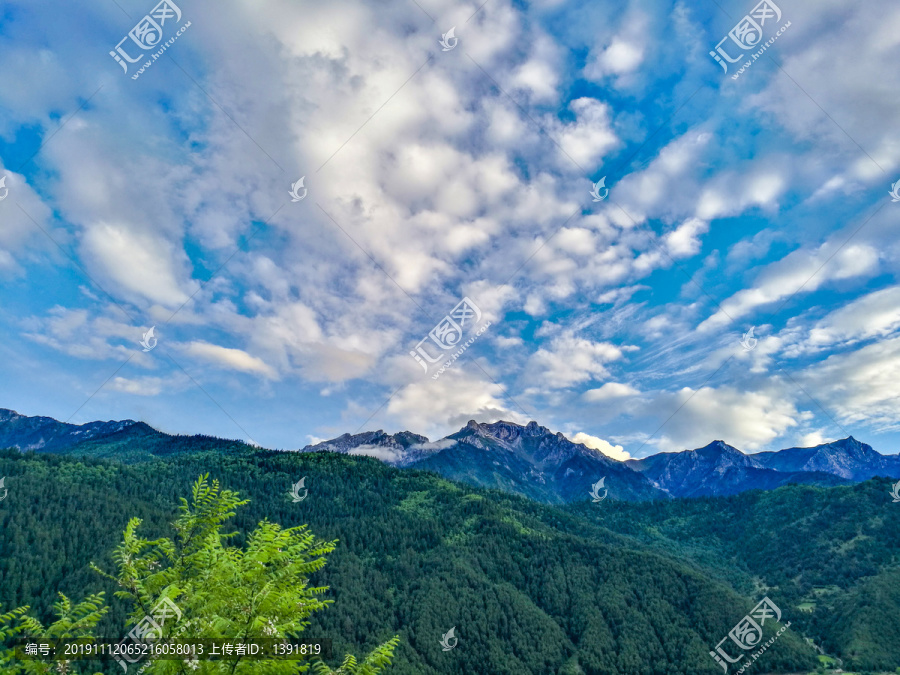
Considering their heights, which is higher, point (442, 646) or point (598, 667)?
point (442, 646)

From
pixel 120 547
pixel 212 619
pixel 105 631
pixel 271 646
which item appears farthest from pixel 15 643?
pixel 105 631

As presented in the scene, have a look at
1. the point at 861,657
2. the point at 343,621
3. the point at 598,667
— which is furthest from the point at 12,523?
the point at 861,657

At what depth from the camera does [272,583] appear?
36.0 feet

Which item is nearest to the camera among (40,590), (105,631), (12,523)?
(105,631)

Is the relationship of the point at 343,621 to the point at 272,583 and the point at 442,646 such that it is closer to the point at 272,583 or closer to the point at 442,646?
the point at 442,646

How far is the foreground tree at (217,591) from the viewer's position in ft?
33.9

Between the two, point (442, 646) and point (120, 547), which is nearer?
point (120, 547)

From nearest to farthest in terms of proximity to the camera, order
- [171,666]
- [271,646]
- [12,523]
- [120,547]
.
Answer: [171,666]
[271,646]
[120,547]
[12,523]

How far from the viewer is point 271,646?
10836 millimetres

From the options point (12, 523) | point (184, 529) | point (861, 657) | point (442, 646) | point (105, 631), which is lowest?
point (861, 657)

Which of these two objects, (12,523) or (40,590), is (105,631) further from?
(12,523)

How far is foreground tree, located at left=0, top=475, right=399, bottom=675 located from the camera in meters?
10.3

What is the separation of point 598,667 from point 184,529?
242767mm

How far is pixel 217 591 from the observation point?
10719 millimetres
